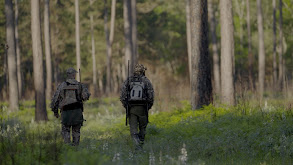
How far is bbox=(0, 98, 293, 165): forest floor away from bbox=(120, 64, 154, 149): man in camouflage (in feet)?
1.60

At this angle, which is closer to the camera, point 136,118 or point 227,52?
point 136,118

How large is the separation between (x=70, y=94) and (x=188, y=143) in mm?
3075

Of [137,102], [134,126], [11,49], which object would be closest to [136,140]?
[134,126]

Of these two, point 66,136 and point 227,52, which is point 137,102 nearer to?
point 66,136

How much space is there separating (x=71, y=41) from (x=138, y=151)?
50606 millimetres

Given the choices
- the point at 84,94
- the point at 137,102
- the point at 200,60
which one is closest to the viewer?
the point at 84,94

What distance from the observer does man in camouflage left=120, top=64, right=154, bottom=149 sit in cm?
1090

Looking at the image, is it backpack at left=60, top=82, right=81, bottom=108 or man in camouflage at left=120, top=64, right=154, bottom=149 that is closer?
backpack at left=60, top=82, right=81, bottom=108

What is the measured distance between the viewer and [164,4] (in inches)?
2908

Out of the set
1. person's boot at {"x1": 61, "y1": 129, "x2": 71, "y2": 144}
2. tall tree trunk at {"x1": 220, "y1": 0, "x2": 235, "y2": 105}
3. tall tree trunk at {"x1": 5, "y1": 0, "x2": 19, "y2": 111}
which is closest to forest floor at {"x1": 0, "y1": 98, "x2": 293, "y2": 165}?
person's boot at {"x1": 61, "y1": 129, "x2": 71, "y2": 144}

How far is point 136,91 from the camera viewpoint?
423 inches

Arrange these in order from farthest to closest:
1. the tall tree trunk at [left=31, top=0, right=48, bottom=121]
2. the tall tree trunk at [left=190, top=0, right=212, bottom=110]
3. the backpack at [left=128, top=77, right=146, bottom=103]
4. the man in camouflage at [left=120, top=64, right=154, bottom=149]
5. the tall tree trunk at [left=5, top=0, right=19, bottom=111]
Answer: the tall tree trunk at [left=5, top=0, right=19, bottom=111] → the tall tree trunk at [left=31, top=0, right=48, bottom=121] → the tall tree trunk at [left=190, top=0, right=212, bottom=110] → the man in camouflage at [left=120, top=64, right=154, bottom=149] → the backpack at [left=128, top=77, right=146, bottom=103]

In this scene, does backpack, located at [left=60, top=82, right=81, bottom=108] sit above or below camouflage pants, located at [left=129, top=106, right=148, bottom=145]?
above

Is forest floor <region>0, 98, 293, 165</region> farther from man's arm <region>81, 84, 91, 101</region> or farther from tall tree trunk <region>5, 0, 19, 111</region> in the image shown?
tall tree trunk <region>5, 0, 19, 111</region>
